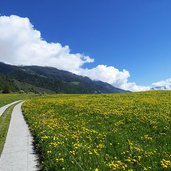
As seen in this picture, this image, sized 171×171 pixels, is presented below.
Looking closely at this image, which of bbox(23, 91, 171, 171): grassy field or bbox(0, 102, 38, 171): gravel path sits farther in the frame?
bbox(0, 102, 38, 171): gravel path

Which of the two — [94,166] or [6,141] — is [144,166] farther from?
[6,141]

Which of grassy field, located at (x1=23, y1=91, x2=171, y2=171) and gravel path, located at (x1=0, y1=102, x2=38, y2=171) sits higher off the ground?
grassy field, located at (x1=23, y1=91, x2=171, y2=171)

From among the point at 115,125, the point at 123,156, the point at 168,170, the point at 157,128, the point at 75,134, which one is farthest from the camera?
the point at 115,125

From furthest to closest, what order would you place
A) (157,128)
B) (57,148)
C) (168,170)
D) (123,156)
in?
(157,128)
(57,148)
(123,156)
(168,170)

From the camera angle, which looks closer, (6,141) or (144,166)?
(144,166)

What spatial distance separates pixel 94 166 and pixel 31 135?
33.7ft

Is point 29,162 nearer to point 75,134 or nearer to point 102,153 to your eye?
point 102,153

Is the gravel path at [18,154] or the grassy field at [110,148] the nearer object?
the grassy field at [110,148]

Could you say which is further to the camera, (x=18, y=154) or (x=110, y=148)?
(x=18, y=154)

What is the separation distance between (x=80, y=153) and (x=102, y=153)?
40.6 inches

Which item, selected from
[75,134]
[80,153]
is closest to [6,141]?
[75,134]

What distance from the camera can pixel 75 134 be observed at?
20000 mm

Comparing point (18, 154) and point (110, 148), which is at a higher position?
point (110, 148)

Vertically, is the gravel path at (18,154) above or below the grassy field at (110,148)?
below
